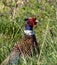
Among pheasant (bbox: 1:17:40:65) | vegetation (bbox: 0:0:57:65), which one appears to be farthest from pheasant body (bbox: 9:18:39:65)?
vegetation (bbox: 0:0:57:65)

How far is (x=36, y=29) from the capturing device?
494cm

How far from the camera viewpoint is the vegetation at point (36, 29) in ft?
12.5

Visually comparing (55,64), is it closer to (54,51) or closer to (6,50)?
(54,51)

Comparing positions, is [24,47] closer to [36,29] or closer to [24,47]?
[24,47]

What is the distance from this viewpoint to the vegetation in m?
3.81

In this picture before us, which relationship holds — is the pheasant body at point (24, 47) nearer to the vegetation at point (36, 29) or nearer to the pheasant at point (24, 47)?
the pheasant at point (24, 47)

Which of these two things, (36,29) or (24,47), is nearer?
(24,47)

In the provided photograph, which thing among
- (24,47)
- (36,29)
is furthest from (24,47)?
(36,29)

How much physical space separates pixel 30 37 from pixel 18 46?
0.24m

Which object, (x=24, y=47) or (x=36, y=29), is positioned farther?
(x=36, y=29)

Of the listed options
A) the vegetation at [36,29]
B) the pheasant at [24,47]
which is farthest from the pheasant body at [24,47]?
the vegetation at [36,29]

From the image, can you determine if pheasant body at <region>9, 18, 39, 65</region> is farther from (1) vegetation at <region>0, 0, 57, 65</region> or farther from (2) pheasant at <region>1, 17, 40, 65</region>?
(1) vegetation at <region>0, 0, 57, 65</region>

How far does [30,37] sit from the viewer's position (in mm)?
4078

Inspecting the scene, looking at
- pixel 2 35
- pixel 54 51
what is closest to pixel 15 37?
pixel 2 35
